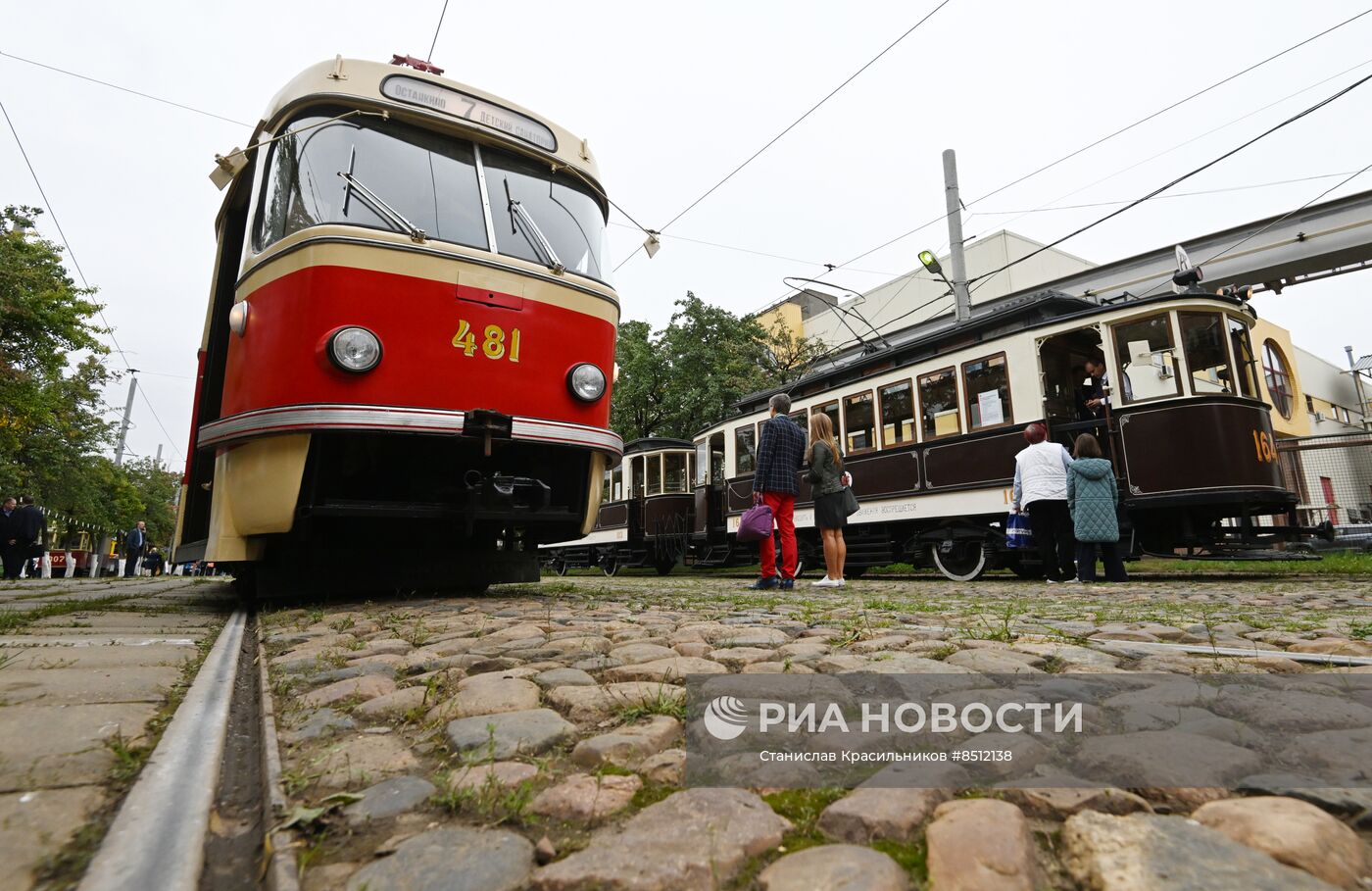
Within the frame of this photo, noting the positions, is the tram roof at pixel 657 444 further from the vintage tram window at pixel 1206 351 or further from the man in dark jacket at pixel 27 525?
the man in dark jacket at pixel 27 525

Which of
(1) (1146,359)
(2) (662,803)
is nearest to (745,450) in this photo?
(1) (1146,359)

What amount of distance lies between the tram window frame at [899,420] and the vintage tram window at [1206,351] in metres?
3.09

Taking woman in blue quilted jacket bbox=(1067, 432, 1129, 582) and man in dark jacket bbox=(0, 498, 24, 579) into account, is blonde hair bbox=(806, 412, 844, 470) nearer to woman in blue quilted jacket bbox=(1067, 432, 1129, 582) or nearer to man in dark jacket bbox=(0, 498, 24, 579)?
woman in blue quilted jacket bbox=(1067, 432, 1129, 582)

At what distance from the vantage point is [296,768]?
1.24 metres

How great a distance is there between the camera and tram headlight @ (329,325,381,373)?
383cm

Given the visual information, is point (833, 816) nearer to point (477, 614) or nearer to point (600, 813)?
point (600, 813)

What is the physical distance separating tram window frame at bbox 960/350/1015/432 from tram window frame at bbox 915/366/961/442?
0.33 ft

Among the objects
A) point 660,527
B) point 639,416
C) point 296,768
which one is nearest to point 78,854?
point 296,768

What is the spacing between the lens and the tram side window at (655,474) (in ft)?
51.6

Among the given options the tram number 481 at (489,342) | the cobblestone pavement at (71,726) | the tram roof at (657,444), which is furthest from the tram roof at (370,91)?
the tram roof at (657,444)

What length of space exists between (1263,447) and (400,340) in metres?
8.55

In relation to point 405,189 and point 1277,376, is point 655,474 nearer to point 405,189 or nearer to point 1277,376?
point 405,189

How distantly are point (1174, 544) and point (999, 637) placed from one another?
259 inches

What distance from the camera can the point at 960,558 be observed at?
9.41m
